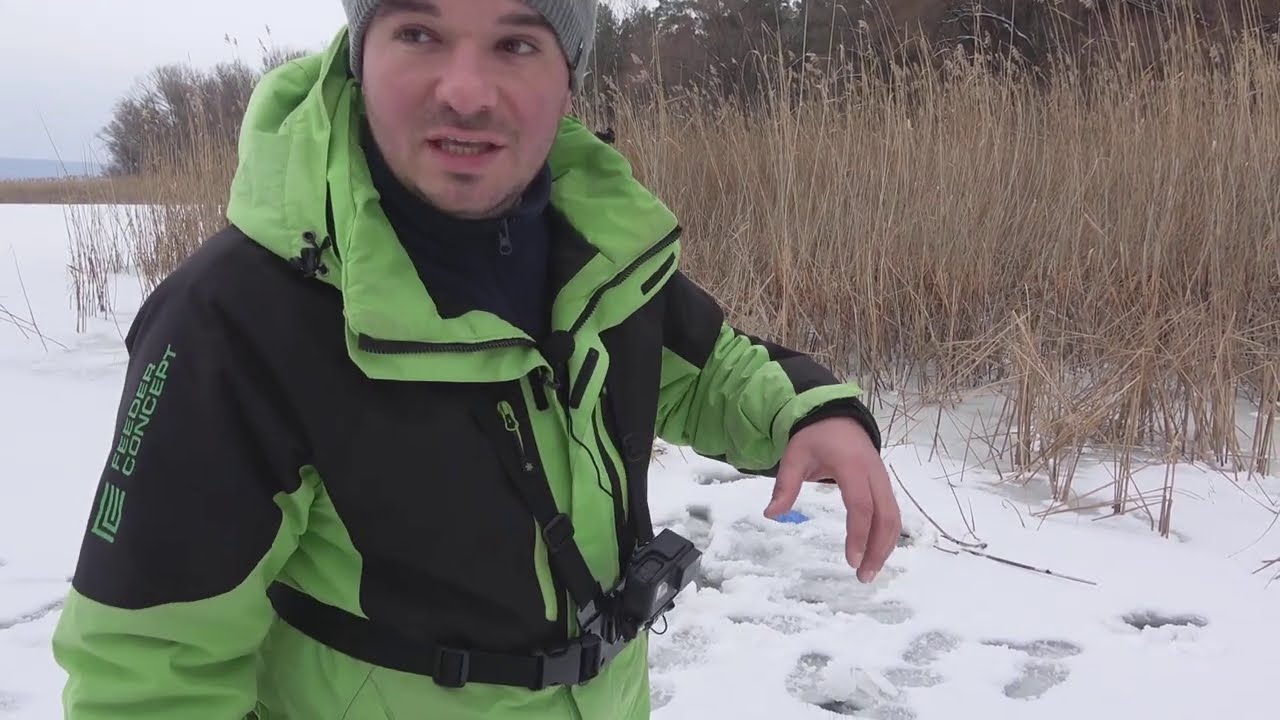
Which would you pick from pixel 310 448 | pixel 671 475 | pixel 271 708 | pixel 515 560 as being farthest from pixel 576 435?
pixel 671 475

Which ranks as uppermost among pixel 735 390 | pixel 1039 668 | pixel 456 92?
pixel 456 92

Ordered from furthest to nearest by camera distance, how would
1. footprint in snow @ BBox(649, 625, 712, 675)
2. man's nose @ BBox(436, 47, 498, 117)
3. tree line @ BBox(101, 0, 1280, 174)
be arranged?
tree line @ BBox(101, 0, 1280, 174) → footprint in snow @ BBox(649, 625, 712, 675) → man's nose @ BBox(436, 47, 498, 117)

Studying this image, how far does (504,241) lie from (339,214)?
208mm

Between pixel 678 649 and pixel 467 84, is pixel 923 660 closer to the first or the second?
pixel 678 649

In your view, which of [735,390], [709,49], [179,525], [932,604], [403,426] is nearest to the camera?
[179,525]

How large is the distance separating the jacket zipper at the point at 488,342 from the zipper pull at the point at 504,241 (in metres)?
0.11

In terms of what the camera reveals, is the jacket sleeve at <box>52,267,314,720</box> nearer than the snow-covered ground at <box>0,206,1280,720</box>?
Yes

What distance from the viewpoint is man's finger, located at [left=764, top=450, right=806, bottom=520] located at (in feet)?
3.18

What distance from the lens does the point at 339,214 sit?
83 centimetres

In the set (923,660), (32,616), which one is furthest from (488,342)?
(32,616)

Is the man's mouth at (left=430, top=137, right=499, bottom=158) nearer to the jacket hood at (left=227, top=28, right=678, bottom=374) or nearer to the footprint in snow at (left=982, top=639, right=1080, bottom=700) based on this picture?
the jacket hood at (left=227, top=28, right=678, bottom=374)

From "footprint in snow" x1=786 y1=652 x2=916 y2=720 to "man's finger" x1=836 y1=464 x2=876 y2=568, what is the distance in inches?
26.3

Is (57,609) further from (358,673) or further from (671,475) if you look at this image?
(671,475)

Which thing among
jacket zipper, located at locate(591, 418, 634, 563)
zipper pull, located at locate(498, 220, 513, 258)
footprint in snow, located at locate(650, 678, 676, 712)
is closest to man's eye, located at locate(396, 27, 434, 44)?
zipper pull, located at locate(498, 220, 513, 258)
